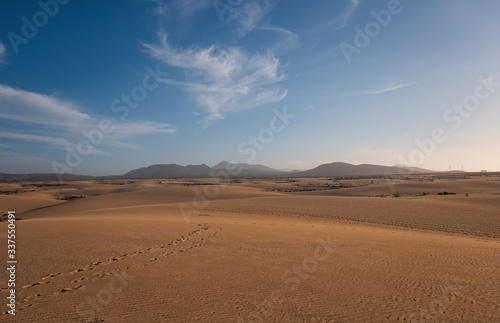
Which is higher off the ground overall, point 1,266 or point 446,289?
point 1,266

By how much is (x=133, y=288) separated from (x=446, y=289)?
746 cm

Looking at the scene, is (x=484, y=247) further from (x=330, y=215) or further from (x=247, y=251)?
(x=330, y=215)

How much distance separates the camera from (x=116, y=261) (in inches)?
325

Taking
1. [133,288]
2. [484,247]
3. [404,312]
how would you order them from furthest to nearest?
[484,247]
[133,288]
[404,312]

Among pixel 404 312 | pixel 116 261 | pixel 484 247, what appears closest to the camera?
pixel 404 312

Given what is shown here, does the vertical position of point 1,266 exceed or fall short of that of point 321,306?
it exceeds it

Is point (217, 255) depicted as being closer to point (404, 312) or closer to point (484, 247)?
point (404, 312)

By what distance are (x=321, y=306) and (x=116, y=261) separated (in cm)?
602

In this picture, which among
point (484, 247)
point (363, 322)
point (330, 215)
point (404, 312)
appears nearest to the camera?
point (363, 322)

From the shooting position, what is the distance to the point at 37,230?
448 inches

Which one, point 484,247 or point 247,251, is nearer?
point 247,251

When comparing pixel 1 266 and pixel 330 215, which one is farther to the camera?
pixel 330 215

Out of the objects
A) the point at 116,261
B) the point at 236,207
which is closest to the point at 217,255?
the point at 116,261

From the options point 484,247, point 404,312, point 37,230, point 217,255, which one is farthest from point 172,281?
point 484,247
